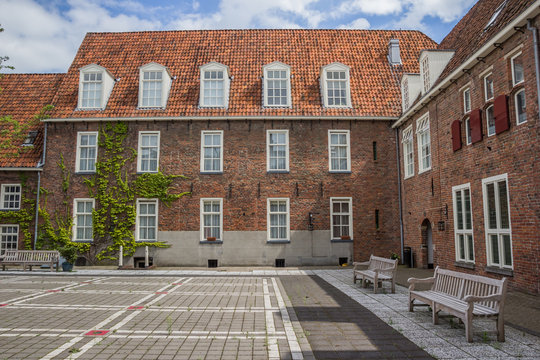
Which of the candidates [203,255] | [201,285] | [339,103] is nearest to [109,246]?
[203,255]

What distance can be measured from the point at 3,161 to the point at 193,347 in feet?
61.7

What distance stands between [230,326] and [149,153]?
1433 cm

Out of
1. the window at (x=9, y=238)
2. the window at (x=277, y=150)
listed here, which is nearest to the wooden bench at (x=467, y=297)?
the window at (x=277, y=150)

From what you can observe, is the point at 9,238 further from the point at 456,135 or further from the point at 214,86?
the point at 456,135

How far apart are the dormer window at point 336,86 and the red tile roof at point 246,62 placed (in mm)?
460

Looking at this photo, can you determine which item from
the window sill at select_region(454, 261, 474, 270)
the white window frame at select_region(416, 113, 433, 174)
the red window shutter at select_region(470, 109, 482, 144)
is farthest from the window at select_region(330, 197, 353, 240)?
the red window shutter at select_region(470, 109, 482, 144)

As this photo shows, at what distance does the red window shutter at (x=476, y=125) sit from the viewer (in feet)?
40.6

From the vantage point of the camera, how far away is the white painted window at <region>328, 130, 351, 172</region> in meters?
20.2

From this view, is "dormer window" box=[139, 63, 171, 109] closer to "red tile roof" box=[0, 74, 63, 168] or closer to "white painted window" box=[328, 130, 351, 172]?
"red tile roof" box=[0, 74, 63, 168]

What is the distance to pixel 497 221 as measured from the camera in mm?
11531

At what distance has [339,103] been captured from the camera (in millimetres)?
20688

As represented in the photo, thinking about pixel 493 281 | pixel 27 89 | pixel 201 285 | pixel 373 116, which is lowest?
pixel 201 285

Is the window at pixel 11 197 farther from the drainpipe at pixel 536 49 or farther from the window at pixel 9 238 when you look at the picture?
the drainpipe at pixel 536 49

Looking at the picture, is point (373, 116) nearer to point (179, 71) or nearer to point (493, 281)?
point (179, 71)
